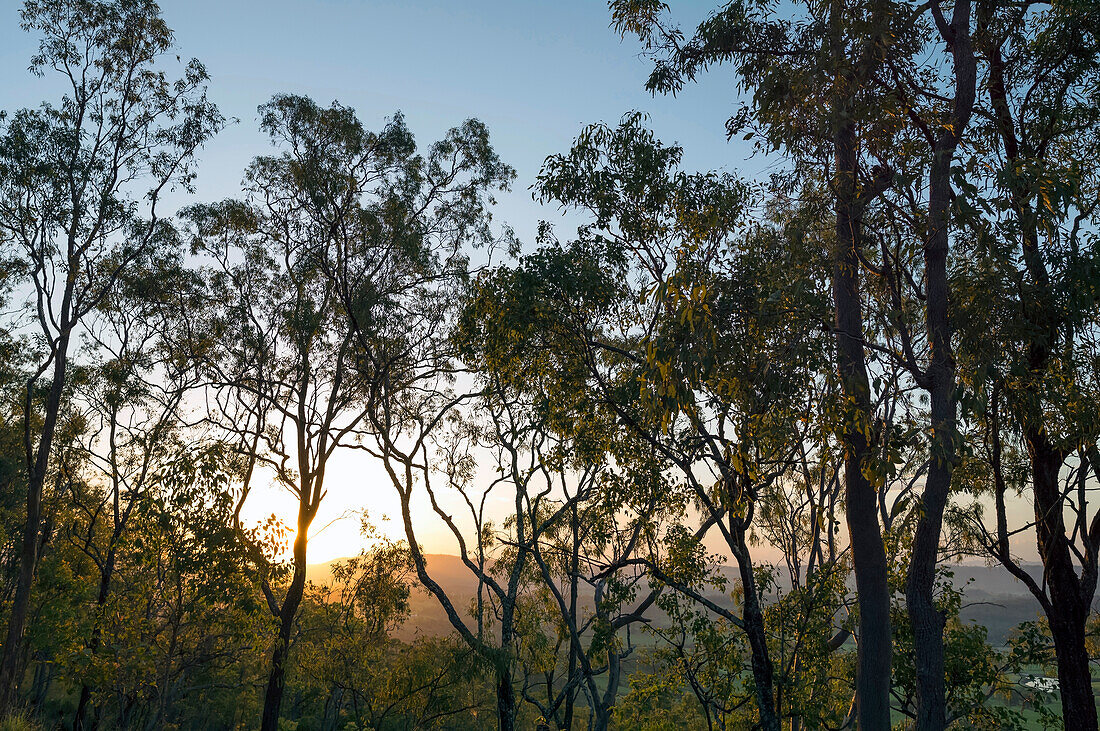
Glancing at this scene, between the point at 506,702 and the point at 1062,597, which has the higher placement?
the point at 1062,597

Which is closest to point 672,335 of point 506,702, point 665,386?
point 665,386

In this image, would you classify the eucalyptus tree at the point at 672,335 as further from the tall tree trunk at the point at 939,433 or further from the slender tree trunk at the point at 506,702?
the slender tree trunk at the point at 506,702

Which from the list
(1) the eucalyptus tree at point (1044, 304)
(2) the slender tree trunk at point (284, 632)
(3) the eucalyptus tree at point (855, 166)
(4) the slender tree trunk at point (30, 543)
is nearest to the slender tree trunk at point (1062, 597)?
(1) the eucalyptus tree at point (1044, 304)

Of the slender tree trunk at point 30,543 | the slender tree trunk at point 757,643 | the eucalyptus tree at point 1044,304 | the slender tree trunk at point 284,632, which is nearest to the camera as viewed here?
the eucalyptus tree at point 1044,304

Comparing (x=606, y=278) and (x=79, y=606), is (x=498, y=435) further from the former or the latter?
(x=79, y=606)

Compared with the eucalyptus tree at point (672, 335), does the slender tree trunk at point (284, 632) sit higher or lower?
lower

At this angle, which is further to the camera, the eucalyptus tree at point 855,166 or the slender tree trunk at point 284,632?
the slender tree trunk at point 284,632

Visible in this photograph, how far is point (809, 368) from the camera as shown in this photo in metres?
7.09

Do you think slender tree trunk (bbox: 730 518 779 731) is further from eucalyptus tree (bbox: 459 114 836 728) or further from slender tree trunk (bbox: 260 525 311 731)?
slender tree trunk (bbox: 260 525 311 731)

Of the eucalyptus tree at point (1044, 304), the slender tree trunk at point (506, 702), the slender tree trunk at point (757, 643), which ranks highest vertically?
the eucalyptus tree at point (1044, 304)

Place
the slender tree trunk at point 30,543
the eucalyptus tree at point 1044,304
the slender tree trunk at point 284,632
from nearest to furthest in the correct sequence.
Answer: the eucalyptus tree at point 1044,304
the slender tree trunk at point 30,543
the slender tree trunk at point 284,632

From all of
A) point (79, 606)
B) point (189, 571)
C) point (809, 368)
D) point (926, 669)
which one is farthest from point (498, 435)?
point (79, 606)

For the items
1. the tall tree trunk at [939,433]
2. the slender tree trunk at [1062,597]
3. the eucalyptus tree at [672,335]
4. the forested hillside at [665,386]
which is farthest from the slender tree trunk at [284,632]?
the slender tree trunk at [1062,597]

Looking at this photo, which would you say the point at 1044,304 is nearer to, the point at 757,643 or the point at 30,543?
the point at 757,643
